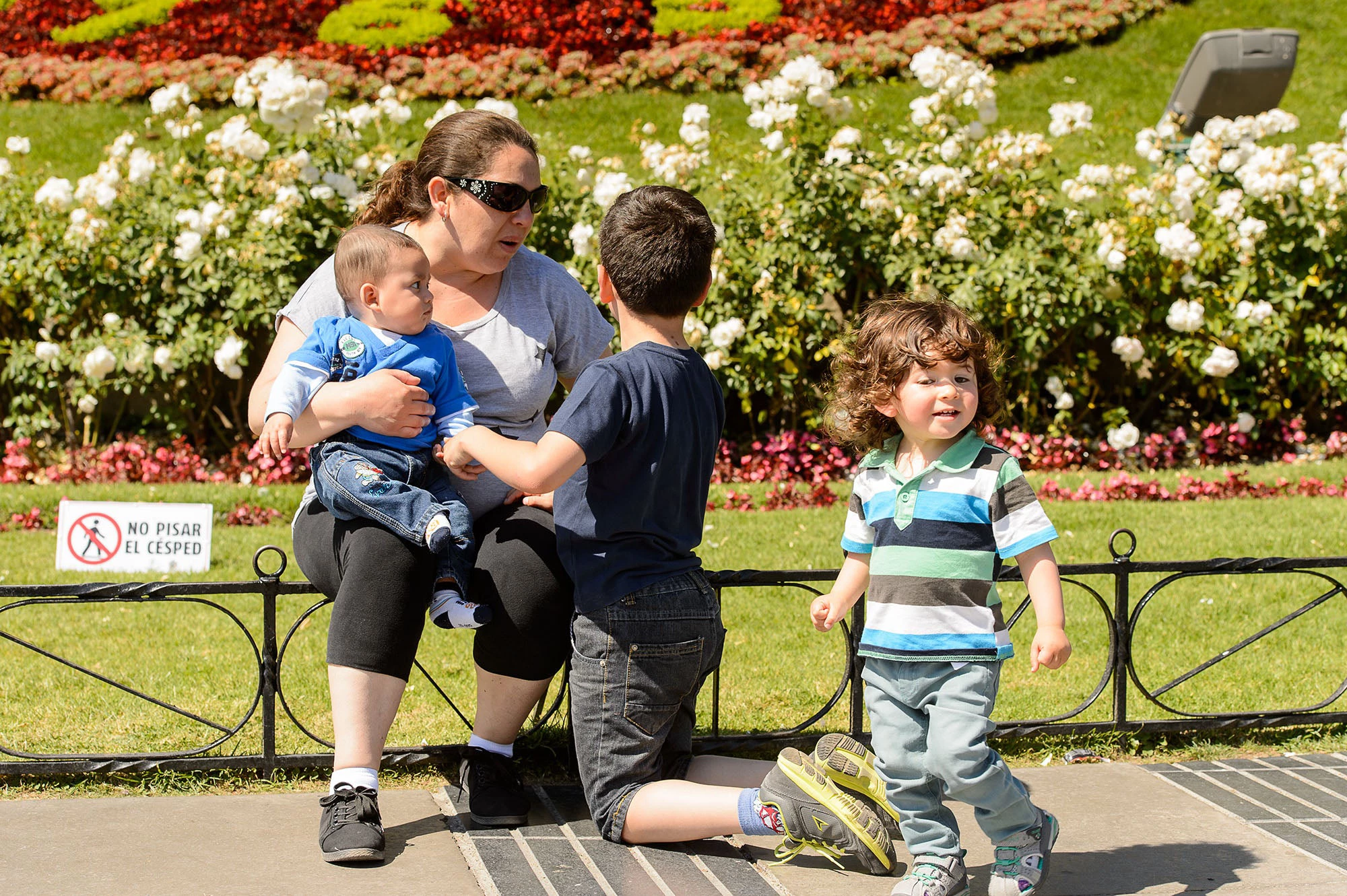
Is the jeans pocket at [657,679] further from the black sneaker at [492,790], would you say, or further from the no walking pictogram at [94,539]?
the no walking pictogram at [94,539]

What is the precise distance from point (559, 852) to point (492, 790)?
254 millimetres

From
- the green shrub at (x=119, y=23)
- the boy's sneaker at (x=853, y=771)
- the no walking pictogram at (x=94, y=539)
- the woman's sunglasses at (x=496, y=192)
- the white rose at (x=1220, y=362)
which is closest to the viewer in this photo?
the boy's sneaker at (x=853, y=771)

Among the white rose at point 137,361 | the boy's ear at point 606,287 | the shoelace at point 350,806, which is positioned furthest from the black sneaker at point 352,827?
the white rose at point 137,361

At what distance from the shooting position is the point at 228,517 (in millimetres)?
6359

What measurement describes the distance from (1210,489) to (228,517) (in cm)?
489

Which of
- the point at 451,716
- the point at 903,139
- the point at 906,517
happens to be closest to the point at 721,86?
the point at 903,139

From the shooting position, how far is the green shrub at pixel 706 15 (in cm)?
1548

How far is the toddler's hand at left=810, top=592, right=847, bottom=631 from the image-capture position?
2.75 metres

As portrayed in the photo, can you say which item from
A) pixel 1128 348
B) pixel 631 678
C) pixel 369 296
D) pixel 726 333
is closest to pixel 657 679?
pixel 631 678

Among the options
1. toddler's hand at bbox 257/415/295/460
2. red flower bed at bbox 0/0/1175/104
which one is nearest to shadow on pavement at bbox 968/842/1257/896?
toddler's hand at bbox 257/415/295/460

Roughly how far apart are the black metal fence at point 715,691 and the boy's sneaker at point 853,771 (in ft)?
2.01

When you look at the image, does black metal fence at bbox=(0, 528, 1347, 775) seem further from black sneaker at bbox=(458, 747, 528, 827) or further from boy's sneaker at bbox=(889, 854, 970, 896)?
boy's sneaker at bbox=(889, 854, 970, 896)

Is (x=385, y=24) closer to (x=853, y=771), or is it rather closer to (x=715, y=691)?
(x=715, y=691)

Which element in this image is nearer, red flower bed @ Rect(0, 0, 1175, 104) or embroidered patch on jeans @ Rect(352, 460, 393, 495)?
embroidered patch on jeans @ Rect(352, 460, 393, 495)
